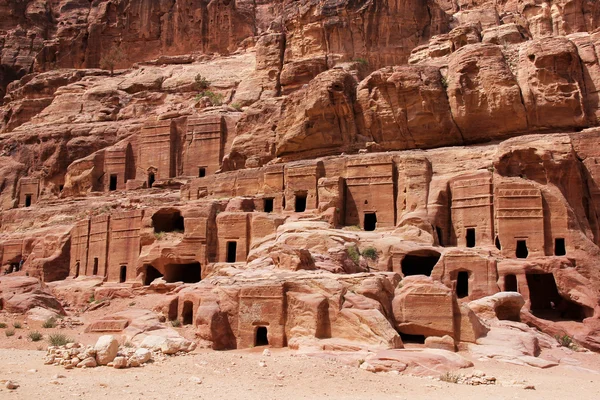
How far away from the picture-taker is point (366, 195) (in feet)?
115

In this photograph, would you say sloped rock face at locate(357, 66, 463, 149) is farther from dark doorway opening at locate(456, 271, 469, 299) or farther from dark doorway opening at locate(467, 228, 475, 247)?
dark doorway opening at locate(456, 271, 469, 299)

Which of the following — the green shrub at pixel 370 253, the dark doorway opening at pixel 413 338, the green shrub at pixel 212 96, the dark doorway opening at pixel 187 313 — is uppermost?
the green shrub at pixel 212 96

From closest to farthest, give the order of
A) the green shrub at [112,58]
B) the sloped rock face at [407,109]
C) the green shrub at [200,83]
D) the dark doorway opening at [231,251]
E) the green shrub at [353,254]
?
the green shrub at [353,254] → the dark doorway opening at [231,251] → the sloped rock face at [407,109] → the green shrub at [200,83] → the green shrub at [112,58]

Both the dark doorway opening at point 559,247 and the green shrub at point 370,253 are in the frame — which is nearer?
the green shrub at point 370,253

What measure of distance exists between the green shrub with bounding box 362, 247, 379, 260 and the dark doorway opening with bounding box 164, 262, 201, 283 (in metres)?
11.5

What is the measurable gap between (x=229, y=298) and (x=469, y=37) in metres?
31.3

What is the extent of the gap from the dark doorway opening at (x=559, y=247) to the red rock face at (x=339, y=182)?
12 cm

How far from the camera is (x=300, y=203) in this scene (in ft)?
122

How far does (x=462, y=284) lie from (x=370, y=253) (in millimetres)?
4943

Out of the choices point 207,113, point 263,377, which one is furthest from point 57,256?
point 263,377

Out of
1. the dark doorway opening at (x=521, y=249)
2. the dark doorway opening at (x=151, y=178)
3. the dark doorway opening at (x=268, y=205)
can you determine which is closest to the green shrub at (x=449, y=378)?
the dark doorway opening at (x=521, y=249)

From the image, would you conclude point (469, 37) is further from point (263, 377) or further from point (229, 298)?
point (263, 377)

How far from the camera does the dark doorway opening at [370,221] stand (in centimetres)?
3519

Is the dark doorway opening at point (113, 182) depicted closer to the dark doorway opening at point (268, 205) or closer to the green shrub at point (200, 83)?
the green shrub at point (200, 83)
